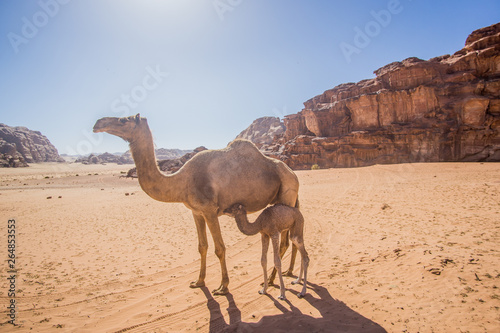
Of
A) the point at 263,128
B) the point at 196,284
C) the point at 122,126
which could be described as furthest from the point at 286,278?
the point at 263,128

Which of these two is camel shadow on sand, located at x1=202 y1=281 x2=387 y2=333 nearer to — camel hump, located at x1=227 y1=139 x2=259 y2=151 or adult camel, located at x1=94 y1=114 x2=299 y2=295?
adult camel, located at x1=94 y1=114 x2=299 y2=295

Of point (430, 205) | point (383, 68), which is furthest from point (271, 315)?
point (383, 68)

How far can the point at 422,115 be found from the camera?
1714 inches

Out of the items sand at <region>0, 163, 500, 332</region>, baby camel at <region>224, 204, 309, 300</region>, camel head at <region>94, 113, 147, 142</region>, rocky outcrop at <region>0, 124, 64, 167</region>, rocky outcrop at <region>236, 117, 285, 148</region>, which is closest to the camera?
sand at <region>0, 163, 500, 332</region>

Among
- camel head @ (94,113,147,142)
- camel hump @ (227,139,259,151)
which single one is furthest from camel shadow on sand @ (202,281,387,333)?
camel head @ (94,113,147,142)

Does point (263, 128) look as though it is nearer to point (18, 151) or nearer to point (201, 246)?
point (18, 151)

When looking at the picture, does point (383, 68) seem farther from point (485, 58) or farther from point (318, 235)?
point (318, 235)

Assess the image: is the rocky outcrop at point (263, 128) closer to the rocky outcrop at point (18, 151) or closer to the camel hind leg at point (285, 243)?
the rocky outcrop at point (18, 151)

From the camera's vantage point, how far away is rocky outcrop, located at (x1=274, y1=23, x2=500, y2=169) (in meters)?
37.2

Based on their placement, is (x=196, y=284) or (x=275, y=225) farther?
(x=196, y=284)

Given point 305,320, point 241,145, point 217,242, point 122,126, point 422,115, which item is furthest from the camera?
point 422,115

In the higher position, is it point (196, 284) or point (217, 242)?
point (217, 242)

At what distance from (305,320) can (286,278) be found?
2.18 m

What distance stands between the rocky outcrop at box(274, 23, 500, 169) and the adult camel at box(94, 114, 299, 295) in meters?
44.0
